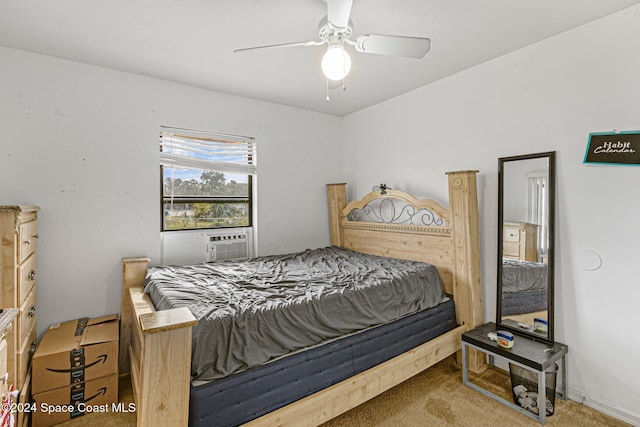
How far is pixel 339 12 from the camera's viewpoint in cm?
156

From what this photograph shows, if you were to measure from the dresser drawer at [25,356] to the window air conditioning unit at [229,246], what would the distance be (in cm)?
138

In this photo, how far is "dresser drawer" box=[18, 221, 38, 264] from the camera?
5.98 feet

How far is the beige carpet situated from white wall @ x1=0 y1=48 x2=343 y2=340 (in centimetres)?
97

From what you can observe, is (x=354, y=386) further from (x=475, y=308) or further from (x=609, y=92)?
(x=609, y=92)

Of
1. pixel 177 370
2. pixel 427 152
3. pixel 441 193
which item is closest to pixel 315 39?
pixel 427 152

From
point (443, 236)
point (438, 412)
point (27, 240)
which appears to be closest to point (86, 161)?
point (27, 240)

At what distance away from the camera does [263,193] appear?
3.50m

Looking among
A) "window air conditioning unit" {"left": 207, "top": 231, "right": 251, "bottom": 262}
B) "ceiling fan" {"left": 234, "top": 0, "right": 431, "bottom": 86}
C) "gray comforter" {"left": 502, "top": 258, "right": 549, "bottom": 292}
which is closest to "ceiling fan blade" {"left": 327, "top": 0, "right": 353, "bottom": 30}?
"ceiling fan" {"left": 234, "top": 0, "right": 431, "bottom": 86}

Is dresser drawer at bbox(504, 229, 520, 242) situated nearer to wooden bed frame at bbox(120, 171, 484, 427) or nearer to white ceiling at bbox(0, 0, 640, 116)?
wooden bed frame at bbox(120, 171, 484, 427)

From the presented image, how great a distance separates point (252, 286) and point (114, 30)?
6.28ft

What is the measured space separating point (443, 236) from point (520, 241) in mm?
563

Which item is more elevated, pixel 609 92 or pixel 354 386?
pixel 609 92

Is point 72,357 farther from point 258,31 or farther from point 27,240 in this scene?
point 258,31

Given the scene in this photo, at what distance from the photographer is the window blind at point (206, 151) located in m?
2.99
